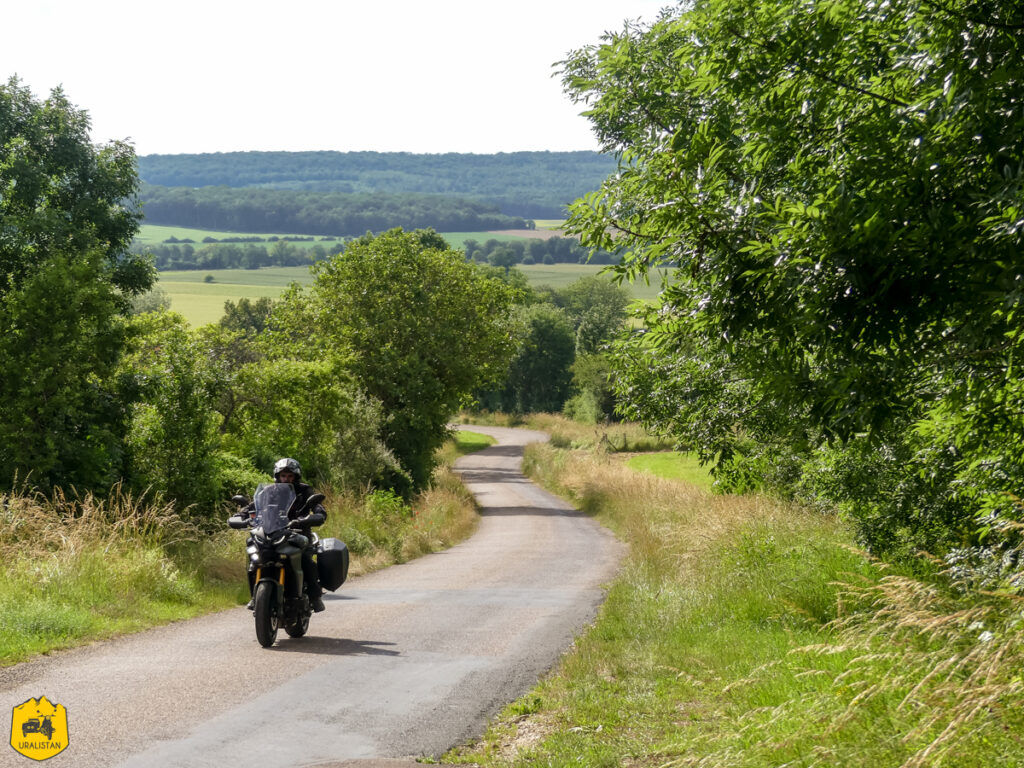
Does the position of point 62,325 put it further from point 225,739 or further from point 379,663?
point 225,739

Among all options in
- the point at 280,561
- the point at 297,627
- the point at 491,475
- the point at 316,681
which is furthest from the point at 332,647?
the point at 491,475

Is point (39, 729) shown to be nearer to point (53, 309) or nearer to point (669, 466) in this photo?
point (53, 309)

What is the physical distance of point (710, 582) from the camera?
12.9 metres

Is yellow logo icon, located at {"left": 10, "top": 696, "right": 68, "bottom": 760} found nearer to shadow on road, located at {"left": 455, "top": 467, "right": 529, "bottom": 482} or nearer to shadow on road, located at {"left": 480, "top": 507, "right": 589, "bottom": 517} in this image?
shadow on road, located at {"left": 480, "top": 507, "right": 589, "bottom": 517}

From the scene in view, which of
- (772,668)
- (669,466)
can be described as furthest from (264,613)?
(669,466)

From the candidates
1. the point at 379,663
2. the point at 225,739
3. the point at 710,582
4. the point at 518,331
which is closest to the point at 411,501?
the point at 518,331

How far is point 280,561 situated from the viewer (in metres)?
10.3

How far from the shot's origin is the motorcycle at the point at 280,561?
10078mm

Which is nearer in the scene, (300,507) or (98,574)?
(300,507)

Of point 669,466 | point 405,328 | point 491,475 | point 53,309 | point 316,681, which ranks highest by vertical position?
point 53,309

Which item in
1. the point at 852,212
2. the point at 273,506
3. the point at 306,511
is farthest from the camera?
the point at 306,511

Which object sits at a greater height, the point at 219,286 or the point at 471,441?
the point at 219,286

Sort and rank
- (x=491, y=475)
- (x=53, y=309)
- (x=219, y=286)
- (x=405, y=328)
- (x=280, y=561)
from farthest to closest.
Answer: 1. (x=219, y=286)
2. (x=491, y=475)
3. (x=405, y=328)
4. (x=53, y=309)
5. (x=280, y=561)

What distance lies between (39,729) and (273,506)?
395cm
